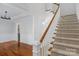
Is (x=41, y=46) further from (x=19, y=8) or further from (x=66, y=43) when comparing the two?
(x=19, y=8)

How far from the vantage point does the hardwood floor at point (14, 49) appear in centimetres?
180

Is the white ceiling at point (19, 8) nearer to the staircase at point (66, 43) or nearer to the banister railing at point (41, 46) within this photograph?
the banister railing at point (41, 46)


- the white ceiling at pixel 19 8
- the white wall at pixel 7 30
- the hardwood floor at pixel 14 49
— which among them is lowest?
the hardwood floor at pixel 14 49

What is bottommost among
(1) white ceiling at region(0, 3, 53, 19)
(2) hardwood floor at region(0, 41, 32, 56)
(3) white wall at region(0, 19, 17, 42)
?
(2) hardwood floor at region(0, 41, 32, 56)

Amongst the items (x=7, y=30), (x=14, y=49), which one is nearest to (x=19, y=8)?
(x=7, y=30)

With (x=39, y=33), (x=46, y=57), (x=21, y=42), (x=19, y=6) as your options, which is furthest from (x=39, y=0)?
(x=46, y=57)

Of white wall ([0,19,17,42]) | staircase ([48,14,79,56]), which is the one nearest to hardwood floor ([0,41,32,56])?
white wall ([0,19,17,42])

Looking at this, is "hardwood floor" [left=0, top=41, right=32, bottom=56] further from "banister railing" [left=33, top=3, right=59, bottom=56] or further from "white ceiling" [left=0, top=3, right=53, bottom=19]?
"white ceiling" [left=0, top=3, right=53, bottom=19]

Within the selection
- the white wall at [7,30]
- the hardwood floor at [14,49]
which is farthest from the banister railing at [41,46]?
the white wall at [7,30]

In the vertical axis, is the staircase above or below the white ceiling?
below

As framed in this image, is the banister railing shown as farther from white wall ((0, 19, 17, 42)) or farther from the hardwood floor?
white wall ((0, 19, 17, 42))

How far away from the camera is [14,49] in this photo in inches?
74.9

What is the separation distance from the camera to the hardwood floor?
5.89 feet

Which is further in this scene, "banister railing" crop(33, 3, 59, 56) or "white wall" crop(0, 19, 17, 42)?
"banister railing" crop(33, 3, 59, 56)
